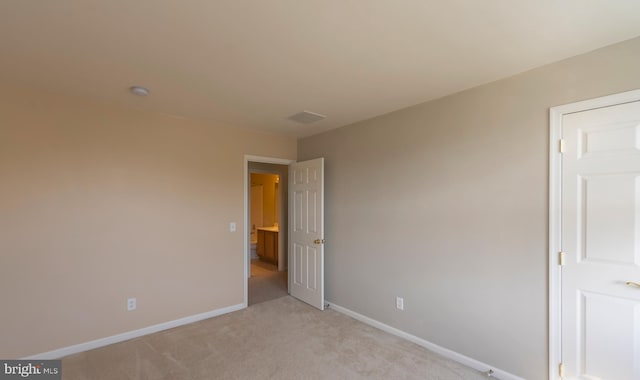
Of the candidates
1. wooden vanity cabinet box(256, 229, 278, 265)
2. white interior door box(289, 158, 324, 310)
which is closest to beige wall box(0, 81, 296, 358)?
white interior door box(289, 158, 324, 310)

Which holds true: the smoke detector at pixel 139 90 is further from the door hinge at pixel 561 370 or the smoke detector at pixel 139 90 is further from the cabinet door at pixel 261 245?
the cabinet door at pixel 261 245

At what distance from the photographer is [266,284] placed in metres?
5.02

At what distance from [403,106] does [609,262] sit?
6.76 feet

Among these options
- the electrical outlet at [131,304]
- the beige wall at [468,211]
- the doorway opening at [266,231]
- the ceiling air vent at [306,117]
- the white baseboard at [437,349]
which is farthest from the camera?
the doorway opening at [266,231]

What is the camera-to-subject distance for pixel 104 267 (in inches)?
115

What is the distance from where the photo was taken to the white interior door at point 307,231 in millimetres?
3883

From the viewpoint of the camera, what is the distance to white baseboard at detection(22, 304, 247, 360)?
2637mm

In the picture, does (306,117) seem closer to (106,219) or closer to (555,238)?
(106,219)

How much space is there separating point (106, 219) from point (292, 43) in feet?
8.54

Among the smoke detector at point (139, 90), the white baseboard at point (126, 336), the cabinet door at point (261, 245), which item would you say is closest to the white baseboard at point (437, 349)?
the white baseboard at point (126, 336)

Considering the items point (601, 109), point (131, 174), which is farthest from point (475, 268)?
point (131, 174)

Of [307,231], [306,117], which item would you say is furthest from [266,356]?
[306,117]

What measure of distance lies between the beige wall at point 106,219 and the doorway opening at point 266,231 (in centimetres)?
46

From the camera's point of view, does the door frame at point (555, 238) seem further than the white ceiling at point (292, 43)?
Yes
